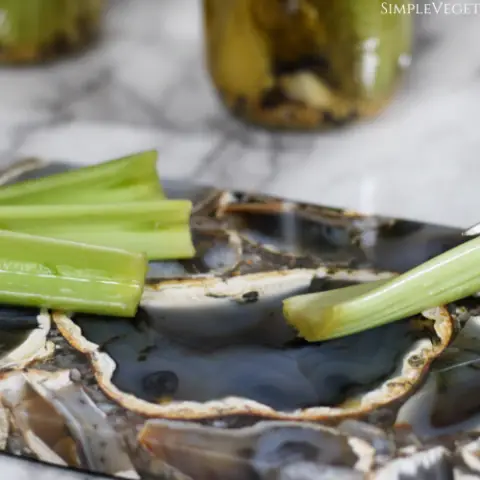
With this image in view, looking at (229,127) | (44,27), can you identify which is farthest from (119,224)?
(44,27)

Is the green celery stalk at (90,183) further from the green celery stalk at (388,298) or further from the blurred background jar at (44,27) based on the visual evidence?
the blurred background jar at (44,27)

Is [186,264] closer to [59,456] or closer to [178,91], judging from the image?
[59,456]

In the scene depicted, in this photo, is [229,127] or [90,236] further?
[229,127]

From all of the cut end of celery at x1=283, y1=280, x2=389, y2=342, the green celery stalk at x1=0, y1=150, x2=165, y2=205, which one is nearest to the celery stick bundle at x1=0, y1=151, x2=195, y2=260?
the green celery stalk at x1=0, y1=150, x2=165, y2=205

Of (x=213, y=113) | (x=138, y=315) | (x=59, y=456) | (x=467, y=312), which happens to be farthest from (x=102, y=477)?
(x=213, y=113)

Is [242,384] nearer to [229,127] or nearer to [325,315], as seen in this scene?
[325,315]

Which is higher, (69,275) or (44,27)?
(44,27)

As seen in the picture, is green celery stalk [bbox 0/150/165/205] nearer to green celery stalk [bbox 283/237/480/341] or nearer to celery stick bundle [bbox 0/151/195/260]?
celery stick bundle [bbox 0/151/195/260]
